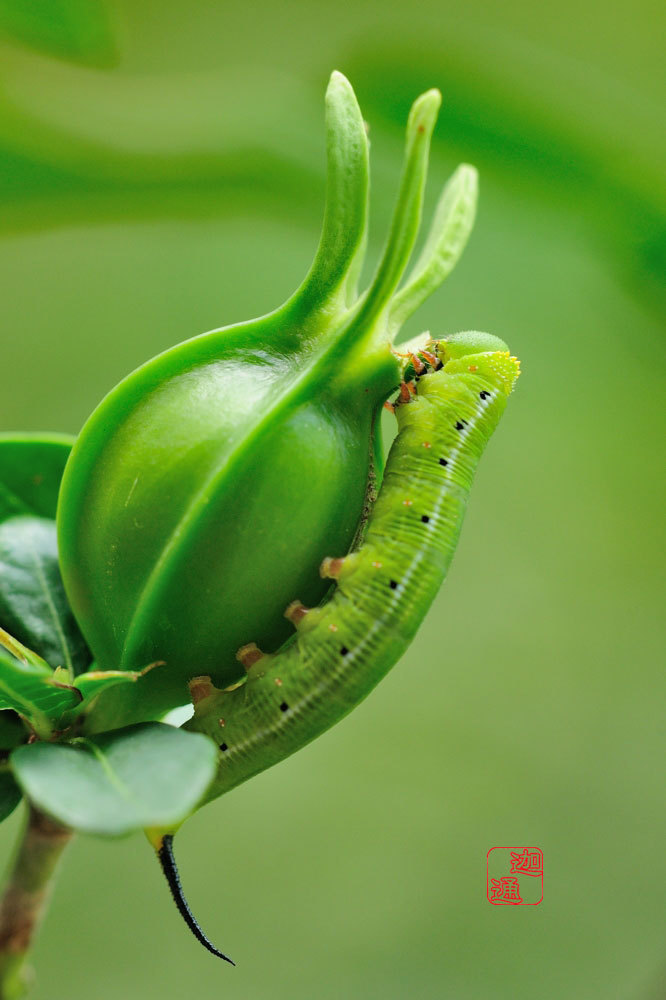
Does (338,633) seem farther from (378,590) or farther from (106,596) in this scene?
(106,596)

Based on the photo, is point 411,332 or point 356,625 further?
point 411,332

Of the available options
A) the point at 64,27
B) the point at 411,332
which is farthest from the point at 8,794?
the point at 411,332

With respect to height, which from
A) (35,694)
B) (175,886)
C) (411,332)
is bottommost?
(175,886)

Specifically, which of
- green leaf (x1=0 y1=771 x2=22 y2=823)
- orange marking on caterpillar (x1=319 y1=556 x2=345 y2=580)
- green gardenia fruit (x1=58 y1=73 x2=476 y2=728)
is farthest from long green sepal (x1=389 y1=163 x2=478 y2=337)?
green leaf (x1=0 y1=771 x2=22 y2=823)

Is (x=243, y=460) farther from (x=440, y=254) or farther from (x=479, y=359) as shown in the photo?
(x=479, y=359)

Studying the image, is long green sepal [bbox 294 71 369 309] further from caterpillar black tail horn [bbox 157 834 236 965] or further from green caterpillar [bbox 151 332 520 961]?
caterpillar black tail horn [bbox 157 834 236 965]

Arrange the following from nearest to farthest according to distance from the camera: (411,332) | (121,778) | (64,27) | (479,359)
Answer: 1. (121,778)
2. (479,359)
3. (64,27)
4. (411,332)

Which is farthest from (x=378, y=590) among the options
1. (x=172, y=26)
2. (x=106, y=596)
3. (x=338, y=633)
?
(x=172, y=26)
